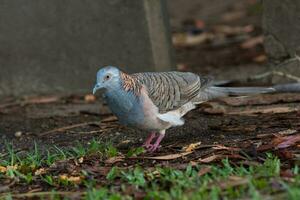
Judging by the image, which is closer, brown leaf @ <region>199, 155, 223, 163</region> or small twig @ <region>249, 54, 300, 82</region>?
brown leaf @ <region>199, 155, 223, 163</region>

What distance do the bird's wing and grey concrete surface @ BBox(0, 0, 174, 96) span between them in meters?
1.69

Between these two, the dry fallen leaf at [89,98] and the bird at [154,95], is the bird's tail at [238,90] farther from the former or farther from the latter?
the dry fallen leaf at [89,98]

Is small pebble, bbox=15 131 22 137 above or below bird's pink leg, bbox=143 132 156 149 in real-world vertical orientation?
above

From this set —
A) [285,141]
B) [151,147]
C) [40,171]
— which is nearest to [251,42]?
[151,147]

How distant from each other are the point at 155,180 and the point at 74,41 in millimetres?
3743

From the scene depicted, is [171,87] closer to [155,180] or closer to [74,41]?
[155,180]

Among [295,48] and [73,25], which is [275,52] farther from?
[73,25]

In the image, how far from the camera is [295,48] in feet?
25.6

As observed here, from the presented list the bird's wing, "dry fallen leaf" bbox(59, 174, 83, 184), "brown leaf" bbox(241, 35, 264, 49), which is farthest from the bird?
"brown leaf" bbox(241, 35, 264, 49)

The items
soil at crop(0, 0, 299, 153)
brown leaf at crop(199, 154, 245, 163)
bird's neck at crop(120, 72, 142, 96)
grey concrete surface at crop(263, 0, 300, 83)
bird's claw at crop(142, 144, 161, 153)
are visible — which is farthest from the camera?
grey concrete surface at crop(263, 0, 300, 83)

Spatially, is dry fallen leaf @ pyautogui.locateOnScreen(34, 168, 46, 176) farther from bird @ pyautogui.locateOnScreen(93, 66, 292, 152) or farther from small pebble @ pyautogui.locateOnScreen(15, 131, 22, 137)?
small pebble @ pyautogui.locateOnScreen(15, 131, 22, 137)

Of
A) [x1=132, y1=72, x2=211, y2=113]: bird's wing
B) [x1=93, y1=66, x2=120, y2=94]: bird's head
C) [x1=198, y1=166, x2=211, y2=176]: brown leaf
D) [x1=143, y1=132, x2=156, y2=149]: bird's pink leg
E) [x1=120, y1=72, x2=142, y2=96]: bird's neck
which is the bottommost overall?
[x1=143, y1=132, x2=156, y2=149]: bird's pink leg

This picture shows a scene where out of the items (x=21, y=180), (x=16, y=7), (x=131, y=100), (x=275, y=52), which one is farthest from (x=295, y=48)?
(x=21, y=180)

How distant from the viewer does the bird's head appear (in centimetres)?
590
